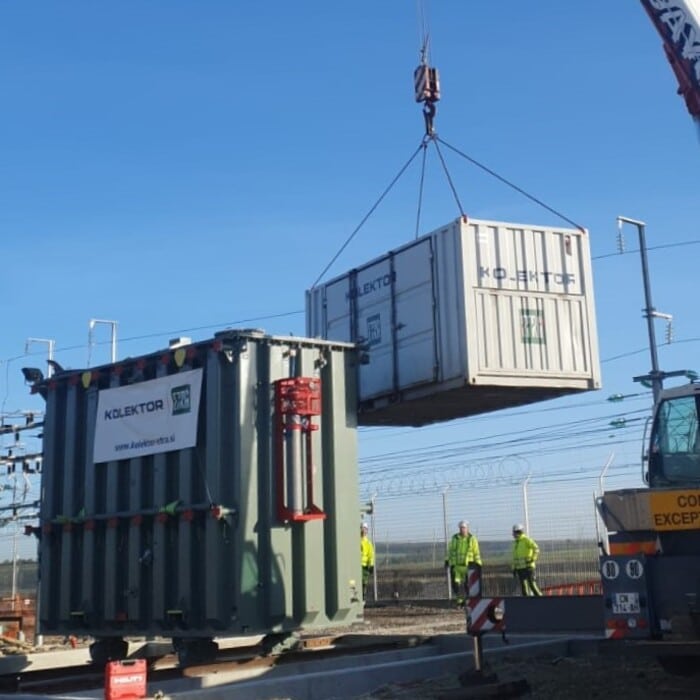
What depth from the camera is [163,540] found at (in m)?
10.7

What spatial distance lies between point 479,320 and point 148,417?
3.61 m

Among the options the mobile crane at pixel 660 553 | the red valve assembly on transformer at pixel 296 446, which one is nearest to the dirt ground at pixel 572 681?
the mobile crane at pixel 660 553

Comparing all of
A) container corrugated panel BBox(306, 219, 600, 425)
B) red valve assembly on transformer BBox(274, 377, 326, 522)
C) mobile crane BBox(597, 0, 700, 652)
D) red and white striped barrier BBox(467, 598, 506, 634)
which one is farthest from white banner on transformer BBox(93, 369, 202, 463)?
mobile crane BBox(597, 0, 700, 652)

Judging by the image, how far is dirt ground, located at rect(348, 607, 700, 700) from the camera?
30.0 ft

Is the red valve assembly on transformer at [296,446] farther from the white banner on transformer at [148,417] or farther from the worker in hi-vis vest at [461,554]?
the worker in hi-vis vest at [461,554]

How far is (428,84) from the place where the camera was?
1286 centimetres

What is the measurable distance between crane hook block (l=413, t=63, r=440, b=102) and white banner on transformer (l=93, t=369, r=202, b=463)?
4.68m

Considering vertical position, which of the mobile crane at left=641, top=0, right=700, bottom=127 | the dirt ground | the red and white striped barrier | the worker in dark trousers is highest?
the mobile crane at left=641, top=0, right=700, bottom=127

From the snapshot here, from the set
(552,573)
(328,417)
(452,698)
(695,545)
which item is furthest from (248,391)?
(552,573)

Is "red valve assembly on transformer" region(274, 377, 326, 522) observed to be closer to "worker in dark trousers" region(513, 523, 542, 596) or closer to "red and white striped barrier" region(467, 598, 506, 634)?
"red and white striped barrier" region(467, 598, 506, 634)

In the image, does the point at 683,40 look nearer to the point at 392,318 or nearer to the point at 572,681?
the point at 392,318

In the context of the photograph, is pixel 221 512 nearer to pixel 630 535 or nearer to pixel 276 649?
pixel 276 649

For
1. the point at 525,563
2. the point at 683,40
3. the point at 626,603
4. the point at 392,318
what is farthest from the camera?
the point at 525,563

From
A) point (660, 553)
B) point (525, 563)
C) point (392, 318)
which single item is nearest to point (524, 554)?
point (525, 563)
